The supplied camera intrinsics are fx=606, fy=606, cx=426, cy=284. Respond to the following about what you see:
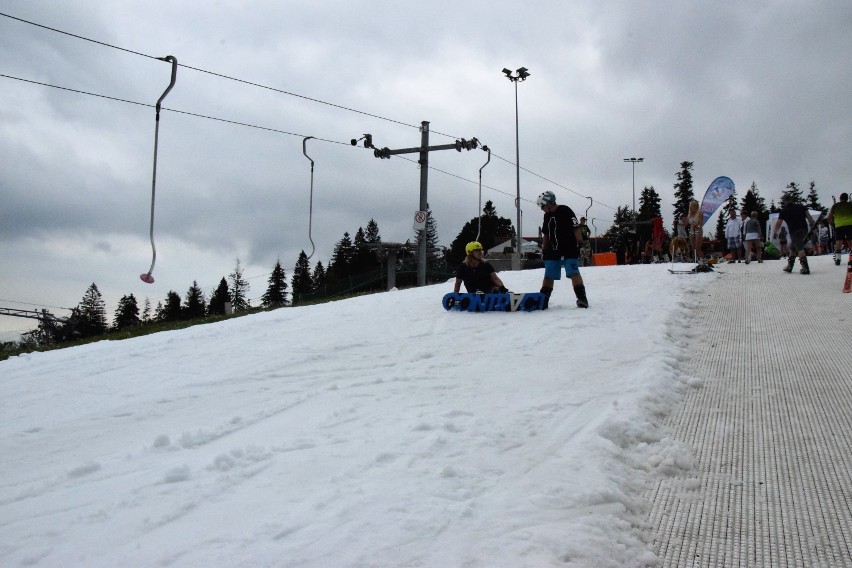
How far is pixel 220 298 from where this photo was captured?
4370 inches

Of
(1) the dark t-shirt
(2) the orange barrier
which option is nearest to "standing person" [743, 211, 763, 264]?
(1) the dark t-shirt

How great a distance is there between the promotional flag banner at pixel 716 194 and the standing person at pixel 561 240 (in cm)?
812

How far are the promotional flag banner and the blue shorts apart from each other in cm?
813

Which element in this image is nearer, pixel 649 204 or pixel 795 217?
pixel 795 217

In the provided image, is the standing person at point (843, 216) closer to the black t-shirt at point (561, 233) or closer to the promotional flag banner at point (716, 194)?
the promotional flag banner at point (716, 194)

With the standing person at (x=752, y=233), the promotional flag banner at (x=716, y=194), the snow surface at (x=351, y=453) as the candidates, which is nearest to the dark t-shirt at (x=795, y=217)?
the promotional flag banner at (x=716, y=194)

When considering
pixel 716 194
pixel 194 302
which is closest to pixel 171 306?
pixel 194 302

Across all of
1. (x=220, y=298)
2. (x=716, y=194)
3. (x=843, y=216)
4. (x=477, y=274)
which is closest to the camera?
(x=477, y=274)

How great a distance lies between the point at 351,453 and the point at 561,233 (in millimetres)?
6671

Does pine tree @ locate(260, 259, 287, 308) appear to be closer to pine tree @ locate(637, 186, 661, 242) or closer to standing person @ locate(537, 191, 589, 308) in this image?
pine tree @ locate(637, 186, 661, 242)

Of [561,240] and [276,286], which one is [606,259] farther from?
[276,286]

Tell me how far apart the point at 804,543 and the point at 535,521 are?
50.8 inches

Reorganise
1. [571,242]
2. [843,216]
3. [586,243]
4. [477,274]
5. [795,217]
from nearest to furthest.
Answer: [571,242] < [477,274] < [843,216] < [795,217] < [586,243]

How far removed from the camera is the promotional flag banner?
1638 cm
